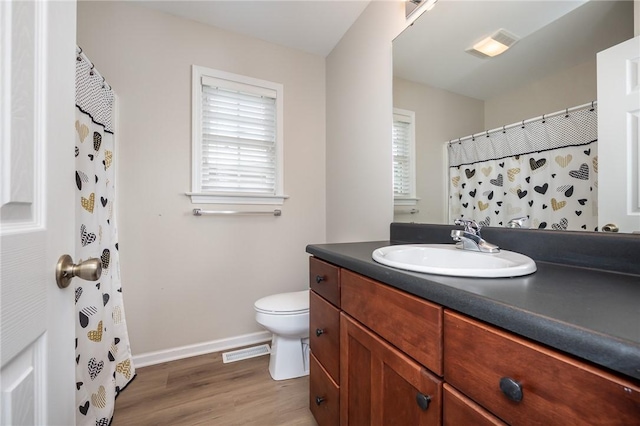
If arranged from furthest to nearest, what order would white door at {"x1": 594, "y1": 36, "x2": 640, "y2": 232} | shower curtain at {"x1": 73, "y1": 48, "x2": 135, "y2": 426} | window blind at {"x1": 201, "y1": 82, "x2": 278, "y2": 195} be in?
window blind at {"x1": 201, "y1": 82, "x2": 278, "y2": 195} → shower curtain at {"x1": 73, "y1": 48, "x2": 135, "y2": 426} → white door at {"x1": 594, "y1": 36, "x2": 640, "y2": 232}

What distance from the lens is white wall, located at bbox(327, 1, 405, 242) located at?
1.65 metres

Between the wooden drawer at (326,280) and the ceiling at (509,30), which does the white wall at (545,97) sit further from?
the wooden drawer at (326,280)

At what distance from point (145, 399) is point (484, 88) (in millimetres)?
2343

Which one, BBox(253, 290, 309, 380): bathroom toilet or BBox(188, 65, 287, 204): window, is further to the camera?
BBox(188, 65, 287, 204): window

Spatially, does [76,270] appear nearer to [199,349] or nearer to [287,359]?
[287,359]

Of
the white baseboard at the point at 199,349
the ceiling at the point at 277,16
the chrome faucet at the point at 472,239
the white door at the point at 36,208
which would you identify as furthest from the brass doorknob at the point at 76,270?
the ceiling at the point at 277,16

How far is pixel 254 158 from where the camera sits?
2.14 metres

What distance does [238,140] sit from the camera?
2.09 m

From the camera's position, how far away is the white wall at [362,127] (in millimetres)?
1650

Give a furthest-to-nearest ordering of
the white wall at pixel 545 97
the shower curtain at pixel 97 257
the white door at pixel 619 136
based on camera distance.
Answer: the shower curtain at pixel 97 257 < the white wall at pixel 545 97 < the white door at pixel 619 136

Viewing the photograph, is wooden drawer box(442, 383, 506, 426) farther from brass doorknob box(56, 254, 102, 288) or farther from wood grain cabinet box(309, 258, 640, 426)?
brass doorknob box(56, 254, 102, 288)

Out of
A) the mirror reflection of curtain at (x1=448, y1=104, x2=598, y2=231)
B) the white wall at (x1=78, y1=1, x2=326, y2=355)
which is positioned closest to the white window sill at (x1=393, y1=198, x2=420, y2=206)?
the mirror reflection of curtain at (x1=448, y1=104, x2=598, y2=231)

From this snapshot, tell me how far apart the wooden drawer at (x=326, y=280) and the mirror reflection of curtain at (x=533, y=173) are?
2.18 feet

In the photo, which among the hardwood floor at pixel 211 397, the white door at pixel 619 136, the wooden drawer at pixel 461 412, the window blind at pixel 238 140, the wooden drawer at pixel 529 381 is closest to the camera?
the wooden drawer at pixel 529 381
